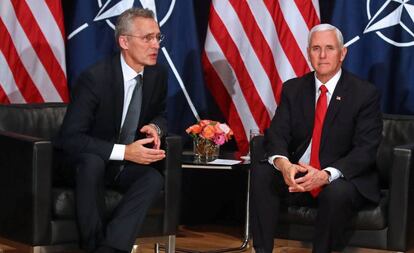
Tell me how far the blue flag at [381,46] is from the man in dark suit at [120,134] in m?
1.27

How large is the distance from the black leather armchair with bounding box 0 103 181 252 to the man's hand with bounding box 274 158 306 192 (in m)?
0.61

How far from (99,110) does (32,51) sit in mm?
1180

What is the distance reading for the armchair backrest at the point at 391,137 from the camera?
5.88 meters

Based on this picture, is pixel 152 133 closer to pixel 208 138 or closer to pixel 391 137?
pixel 208 138

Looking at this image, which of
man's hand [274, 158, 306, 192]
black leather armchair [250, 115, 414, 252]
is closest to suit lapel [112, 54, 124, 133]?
man's hand [274, 158, 306, 192]

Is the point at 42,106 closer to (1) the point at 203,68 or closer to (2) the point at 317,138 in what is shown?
(1) the point at 203,68

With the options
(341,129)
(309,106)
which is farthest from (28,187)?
(341,129)

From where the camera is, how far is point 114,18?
6805 mm

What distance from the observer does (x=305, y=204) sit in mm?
5410

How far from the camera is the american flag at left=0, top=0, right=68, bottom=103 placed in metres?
6.54

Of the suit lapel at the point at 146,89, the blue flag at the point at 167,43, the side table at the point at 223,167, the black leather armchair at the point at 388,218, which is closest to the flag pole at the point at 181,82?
the blue flag at the point at 167,43

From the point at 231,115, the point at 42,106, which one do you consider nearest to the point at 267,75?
the point at 231,115

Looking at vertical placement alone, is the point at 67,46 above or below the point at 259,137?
above

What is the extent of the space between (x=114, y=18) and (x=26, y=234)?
6.53 feet
